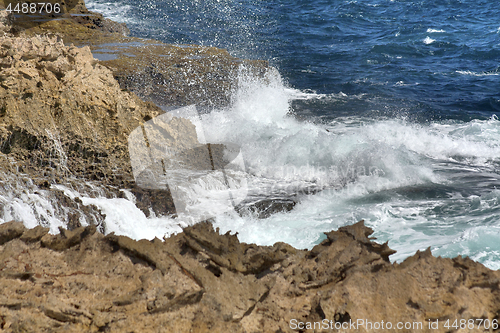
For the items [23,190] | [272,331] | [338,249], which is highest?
[338,249]

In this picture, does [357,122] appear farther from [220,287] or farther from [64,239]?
[64,239]

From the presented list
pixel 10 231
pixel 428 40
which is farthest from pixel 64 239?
pixel 428 40

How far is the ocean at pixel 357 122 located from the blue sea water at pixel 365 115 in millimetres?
26

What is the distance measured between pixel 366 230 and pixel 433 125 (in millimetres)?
6409

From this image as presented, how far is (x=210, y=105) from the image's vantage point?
6.59 meters

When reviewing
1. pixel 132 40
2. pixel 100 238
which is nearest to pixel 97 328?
pixel 100 238

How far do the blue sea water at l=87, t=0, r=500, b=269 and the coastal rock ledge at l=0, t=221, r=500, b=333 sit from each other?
5.43 feet

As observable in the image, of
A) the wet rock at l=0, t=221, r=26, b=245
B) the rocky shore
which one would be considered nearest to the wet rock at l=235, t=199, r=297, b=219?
the rocky shore

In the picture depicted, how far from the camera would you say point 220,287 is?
1629 mm

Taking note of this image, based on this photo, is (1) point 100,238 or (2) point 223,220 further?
(2) point 223,220

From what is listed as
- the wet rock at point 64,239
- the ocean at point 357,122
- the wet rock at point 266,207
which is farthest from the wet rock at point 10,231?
the wet rock at point 266,207

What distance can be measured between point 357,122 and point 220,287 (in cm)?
644

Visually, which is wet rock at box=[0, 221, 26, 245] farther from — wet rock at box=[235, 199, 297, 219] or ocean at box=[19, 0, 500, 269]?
wet rock at box=[235, 199, 297, 219]

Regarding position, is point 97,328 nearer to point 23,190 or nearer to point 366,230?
point 366,230
